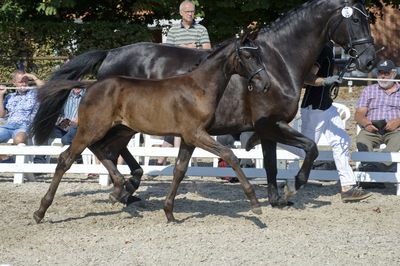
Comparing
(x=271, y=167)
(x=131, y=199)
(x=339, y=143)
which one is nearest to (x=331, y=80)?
(x=339, y=143)

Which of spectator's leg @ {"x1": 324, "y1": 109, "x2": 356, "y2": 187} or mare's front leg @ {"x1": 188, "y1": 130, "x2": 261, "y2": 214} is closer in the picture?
mare's front leg @ {"x1": 188, "y1": 130, "x2": 261, "y2": 214}

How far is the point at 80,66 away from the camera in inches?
306

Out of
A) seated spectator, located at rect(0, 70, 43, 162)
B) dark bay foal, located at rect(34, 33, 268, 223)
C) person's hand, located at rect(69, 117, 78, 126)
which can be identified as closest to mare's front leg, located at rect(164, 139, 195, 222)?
dark bay foal, located at rect(34, 33, 268, 223)

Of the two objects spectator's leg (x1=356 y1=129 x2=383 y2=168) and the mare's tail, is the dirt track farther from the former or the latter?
the mare's tail

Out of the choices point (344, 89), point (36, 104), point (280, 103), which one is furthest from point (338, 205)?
point (344, 89)

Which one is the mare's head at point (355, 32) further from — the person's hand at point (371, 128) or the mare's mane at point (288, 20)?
the person's hand at point (371, 128)

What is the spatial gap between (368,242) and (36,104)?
11.7 ft

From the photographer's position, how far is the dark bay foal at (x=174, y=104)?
6289 mm

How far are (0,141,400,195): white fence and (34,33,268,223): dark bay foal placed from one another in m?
2.13

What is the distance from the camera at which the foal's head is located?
623 centimetres

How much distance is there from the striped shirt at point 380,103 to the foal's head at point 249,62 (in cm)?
319

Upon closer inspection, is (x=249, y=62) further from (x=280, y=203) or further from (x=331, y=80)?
(x=280, y=203)

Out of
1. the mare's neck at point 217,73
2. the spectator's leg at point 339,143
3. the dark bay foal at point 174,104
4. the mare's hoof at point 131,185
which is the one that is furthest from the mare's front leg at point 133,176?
the spectator's leg at point 339,143

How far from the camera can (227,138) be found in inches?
378
